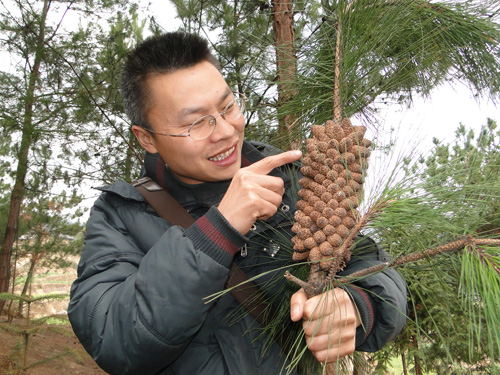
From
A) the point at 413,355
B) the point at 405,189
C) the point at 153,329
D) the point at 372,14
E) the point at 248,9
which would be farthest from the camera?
the point at 248,9

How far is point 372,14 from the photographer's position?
1.25m

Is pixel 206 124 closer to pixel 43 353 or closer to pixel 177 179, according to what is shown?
pixel 177 179

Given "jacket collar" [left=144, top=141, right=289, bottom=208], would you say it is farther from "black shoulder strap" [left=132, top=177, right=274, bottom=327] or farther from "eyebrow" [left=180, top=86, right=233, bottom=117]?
"eyebrow" [left=180, top=86, right=233, bottom=117]

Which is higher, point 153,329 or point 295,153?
point 295,153

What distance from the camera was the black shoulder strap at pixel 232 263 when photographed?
4.50 feet

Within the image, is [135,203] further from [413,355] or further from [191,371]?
[413,355]

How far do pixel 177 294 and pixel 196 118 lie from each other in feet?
2.11

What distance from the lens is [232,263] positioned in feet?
4.80

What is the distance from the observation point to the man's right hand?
1.11m

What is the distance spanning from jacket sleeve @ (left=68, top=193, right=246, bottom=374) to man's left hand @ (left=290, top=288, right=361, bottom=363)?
261mm

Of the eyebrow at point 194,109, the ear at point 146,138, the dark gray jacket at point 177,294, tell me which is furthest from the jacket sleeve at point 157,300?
the ear at point 146,138

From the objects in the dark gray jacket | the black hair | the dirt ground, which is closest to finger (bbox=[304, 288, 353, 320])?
the dark gray jacket

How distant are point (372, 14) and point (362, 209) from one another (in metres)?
0.65

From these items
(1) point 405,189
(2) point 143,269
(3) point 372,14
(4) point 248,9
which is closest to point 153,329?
(2) point 143,269
